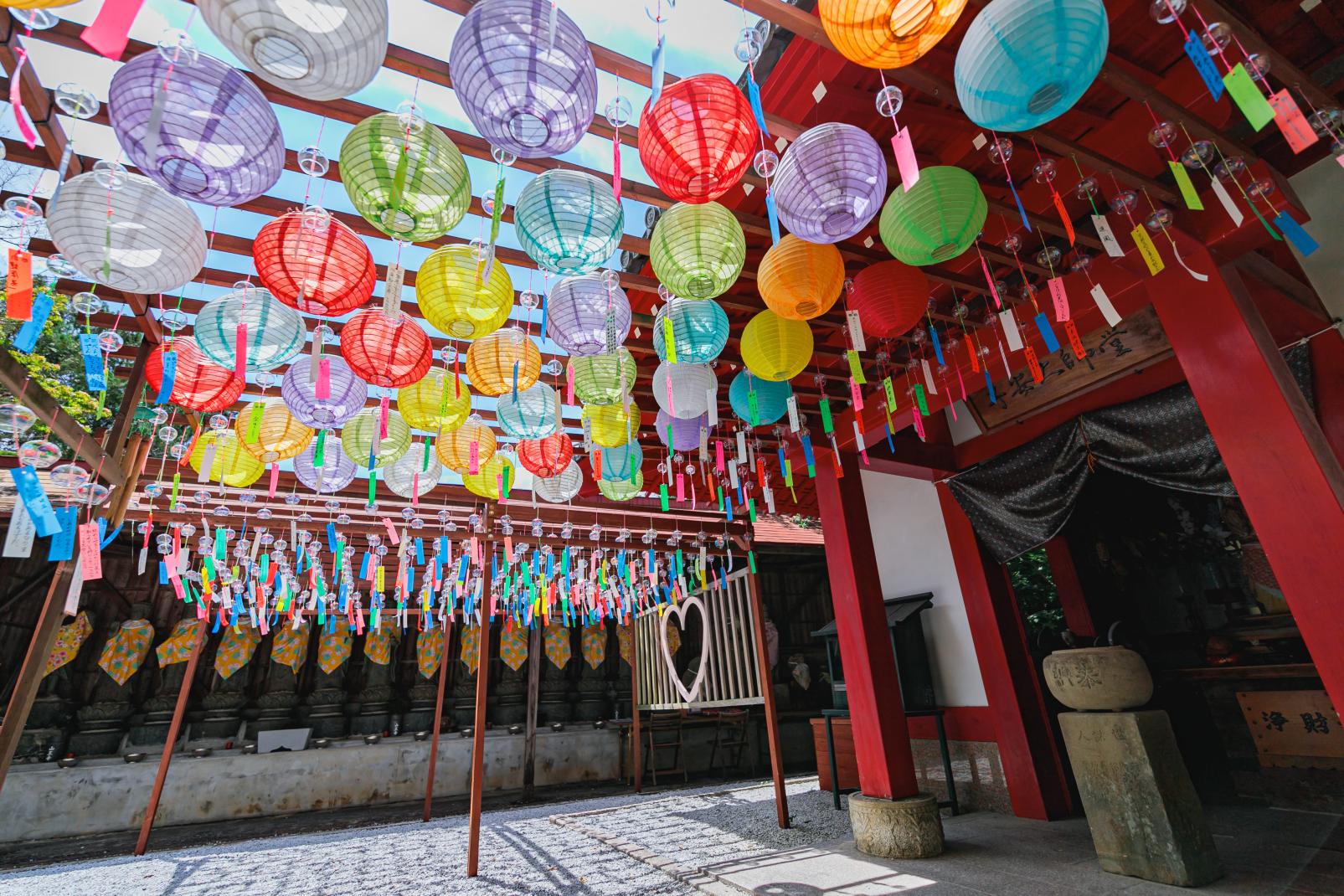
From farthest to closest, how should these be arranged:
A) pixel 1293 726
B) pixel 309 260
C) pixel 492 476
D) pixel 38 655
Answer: pixel 1293 726
pixel 492 476
pixel 38 655
pixel 309 260

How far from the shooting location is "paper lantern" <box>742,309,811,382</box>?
3426 mm

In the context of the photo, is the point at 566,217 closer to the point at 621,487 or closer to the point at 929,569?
the point at 621,487

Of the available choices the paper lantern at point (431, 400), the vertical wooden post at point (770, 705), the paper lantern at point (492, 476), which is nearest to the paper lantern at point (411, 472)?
the paper lantern at point (492, 476)

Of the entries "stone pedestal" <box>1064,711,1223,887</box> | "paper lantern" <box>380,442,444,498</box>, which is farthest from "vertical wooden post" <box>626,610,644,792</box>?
"stone pedestal" <box>1064,711,1223,887</box>

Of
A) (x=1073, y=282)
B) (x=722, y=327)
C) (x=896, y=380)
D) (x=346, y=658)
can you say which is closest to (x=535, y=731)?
(x=346, y=658)

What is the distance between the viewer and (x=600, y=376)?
3555mm

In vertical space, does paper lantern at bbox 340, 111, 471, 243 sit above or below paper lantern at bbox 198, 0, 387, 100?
above

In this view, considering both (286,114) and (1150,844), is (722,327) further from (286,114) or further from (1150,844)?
(1150,844)

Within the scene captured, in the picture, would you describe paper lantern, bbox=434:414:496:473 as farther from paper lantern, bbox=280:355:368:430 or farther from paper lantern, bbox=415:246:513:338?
paper lantern, bbox=415:246:513:338

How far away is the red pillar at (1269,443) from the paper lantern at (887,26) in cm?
262

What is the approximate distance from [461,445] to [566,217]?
7.84 feet

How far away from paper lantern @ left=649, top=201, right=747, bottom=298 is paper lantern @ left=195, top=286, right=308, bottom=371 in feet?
6.19

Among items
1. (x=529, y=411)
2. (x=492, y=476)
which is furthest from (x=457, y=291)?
(x=492, y=476)

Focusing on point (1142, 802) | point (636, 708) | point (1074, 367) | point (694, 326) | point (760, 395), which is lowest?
point (1142, 802)
